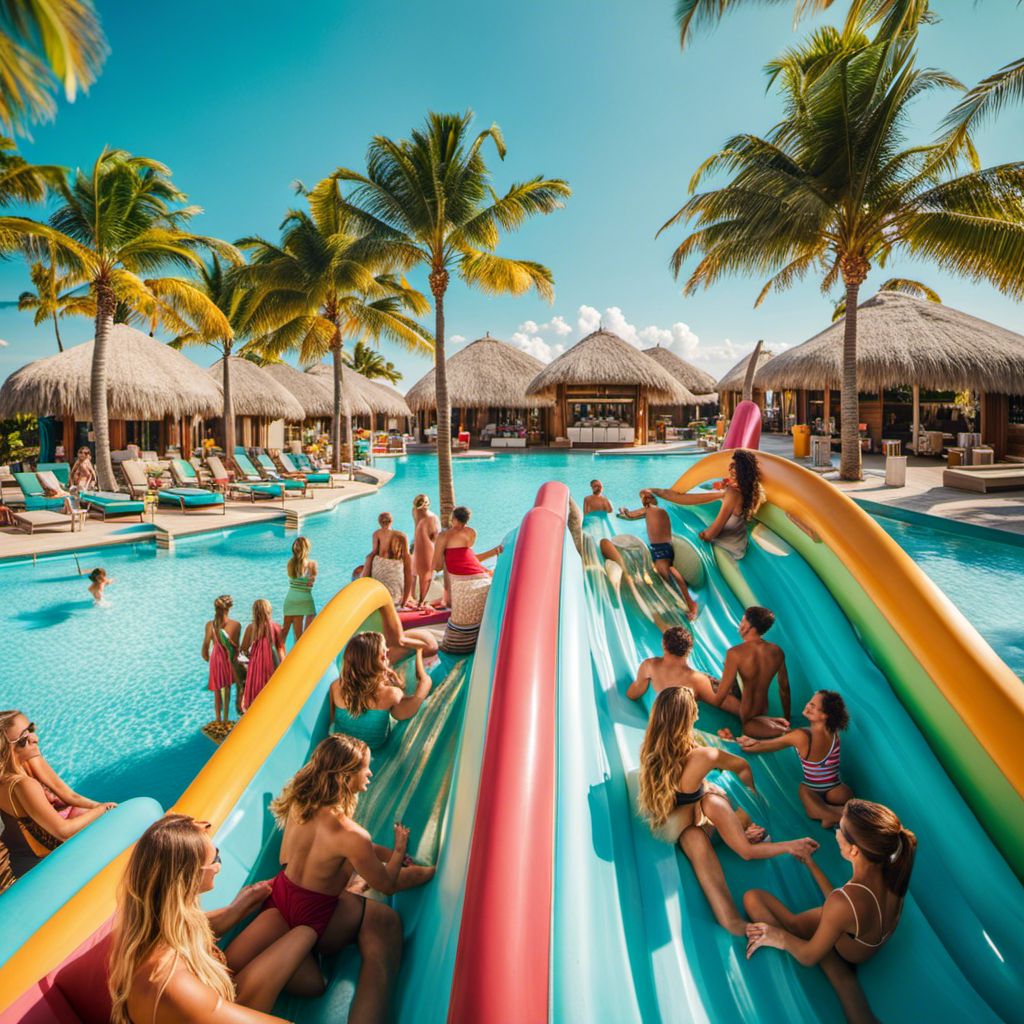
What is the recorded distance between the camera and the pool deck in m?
9.56

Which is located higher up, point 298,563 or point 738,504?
point 738,504

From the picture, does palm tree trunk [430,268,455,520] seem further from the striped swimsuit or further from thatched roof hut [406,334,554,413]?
thatched roof hut [406,334,554,413]

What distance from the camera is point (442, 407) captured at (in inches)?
444

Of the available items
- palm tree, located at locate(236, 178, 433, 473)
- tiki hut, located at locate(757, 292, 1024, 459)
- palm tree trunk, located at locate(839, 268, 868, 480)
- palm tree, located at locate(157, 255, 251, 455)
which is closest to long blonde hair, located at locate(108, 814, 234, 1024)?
palm tree trunk, located at locate(839, 268, 868, 480)

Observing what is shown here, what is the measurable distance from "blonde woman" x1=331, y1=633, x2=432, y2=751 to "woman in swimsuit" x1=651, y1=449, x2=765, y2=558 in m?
2.70

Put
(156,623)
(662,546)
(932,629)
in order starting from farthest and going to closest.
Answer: (156,623)
(662,546)
(932,629)

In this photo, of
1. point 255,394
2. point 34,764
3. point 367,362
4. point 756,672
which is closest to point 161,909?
point 34,764

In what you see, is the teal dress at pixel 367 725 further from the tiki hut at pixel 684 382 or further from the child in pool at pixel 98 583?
the tiki hut at pixel 684 382

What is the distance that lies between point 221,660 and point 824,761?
414 centimetres

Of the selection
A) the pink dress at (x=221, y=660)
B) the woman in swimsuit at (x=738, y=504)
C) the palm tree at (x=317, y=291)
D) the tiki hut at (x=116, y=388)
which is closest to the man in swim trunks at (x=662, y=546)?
the woman in swimsuit at (x=738, y=504)

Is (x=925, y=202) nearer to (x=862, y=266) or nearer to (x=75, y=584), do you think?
(x=862, y=266)

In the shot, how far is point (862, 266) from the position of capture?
520 inches

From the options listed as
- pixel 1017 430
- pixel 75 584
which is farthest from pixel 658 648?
pixel 1017 430

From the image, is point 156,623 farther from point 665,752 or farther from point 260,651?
point 665,752
